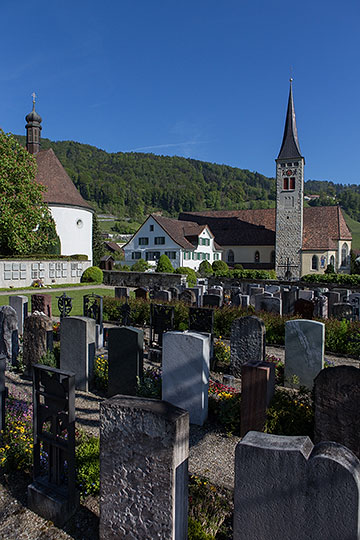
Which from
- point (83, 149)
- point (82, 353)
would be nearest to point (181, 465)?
point (82, 353)

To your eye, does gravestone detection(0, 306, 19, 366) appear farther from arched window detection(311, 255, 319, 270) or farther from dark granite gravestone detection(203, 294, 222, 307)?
arched window detection(311, 255, 319, 270)

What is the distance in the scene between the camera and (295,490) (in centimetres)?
272

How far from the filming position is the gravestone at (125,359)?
23.4 feet

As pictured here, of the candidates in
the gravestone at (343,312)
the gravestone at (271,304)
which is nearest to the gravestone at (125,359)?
the gravestone at (271,304)

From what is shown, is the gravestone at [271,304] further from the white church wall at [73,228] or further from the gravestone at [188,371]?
the white church wall at [73,228]

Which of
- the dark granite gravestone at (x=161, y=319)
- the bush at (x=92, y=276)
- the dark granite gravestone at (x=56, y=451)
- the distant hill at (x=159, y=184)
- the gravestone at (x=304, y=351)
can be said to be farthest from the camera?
the distant hill at (x=159, y=184)

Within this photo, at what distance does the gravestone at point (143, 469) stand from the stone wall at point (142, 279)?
2759cm

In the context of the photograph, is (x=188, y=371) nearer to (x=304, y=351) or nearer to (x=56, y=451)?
(x=56, y=451)

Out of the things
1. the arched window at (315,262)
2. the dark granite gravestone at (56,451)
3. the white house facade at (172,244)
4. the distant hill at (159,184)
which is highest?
the distant hill at (159,184)

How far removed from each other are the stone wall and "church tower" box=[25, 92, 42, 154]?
18811 millimetres

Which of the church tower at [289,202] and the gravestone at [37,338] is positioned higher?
the church tower at [289,202]

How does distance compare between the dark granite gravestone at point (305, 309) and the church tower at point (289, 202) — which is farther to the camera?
the church tower at point (289, 202)

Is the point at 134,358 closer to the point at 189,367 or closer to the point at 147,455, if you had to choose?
the point at 189,367

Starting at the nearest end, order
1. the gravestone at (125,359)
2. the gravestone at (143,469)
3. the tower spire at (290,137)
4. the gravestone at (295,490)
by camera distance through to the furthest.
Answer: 1. the gravestone at (295,490)
2. the gravestone at (143,469)
3. the gravestone at (125,359)
4. the tower spire at (290,137)
